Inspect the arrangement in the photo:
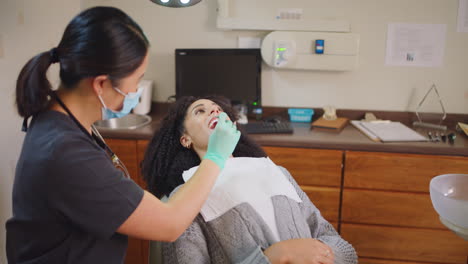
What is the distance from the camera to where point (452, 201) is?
4.03 ft

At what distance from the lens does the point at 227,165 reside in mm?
1536

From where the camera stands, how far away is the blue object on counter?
265 centimetres

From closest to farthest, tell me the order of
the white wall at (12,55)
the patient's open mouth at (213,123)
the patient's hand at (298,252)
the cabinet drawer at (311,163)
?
the patient's hand at (298,252) < the patient's open mouth at (213,123) < the white wall at (12,55) < the cabinet drawer at (311,163)

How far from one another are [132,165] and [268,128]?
823 millimetres

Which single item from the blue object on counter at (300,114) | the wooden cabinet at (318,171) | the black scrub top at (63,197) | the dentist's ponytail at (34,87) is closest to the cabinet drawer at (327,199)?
the wooden cabinet at (318,171)

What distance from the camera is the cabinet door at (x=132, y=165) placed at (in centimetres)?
233

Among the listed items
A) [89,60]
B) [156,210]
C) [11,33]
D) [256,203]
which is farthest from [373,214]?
[11,33]

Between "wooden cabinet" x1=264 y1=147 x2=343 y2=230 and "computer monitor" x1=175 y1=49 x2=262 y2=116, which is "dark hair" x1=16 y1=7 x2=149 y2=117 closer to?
"wooden cabinet" x1=264 y1=147 x2=343 y2=230

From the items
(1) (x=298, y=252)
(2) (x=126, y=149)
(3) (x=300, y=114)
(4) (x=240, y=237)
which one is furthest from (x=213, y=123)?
(3) (x=300, y=114)

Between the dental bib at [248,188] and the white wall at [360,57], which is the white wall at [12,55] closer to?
the white wall at [360,57]

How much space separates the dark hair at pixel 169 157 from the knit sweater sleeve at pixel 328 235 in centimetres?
45

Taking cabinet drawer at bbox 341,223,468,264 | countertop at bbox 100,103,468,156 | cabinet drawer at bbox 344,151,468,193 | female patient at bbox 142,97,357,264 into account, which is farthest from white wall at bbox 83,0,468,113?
female patient at bbox 142,97,357,264

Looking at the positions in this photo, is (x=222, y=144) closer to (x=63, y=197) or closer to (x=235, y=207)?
(x=235, y=207)

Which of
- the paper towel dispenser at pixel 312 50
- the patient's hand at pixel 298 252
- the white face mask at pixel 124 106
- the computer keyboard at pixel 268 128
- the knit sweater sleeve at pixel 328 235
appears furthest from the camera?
the paper towel dispenser at pixel 312 50
